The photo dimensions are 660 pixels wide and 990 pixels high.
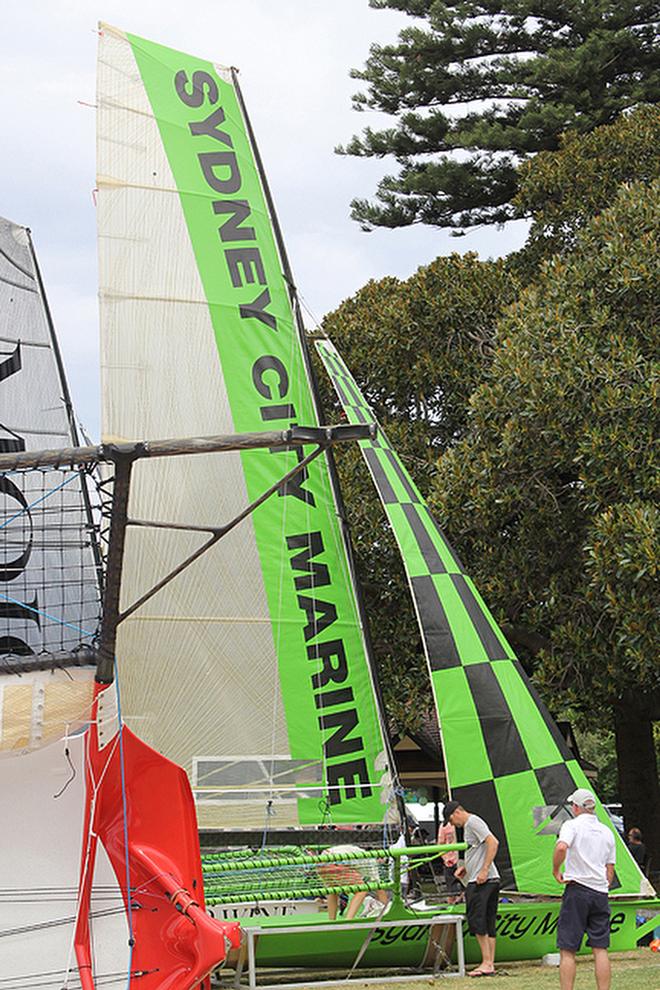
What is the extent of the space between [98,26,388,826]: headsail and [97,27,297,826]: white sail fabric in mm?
13

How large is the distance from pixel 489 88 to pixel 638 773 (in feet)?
36.6

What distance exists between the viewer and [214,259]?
42.5 ft

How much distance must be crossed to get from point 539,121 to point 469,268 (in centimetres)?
293

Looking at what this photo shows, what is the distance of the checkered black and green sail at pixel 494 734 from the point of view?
35.5ft

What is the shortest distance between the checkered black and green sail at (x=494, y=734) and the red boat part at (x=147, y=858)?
3.75 m

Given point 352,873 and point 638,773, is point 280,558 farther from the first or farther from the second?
point 638,773

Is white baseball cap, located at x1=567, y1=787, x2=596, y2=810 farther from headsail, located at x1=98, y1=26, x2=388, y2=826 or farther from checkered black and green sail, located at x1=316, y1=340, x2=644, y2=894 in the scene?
headsail, located at x1=98, y1=26, x2=388, y2=826

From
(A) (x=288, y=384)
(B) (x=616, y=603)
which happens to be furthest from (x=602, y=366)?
(A) (x=288, y=384)

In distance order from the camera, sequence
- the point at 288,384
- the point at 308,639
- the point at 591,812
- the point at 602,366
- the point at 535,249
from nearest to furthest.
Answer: the point at 591,812
the point at 308,639
the point at 288,384
the point at 602,366
the point at 535,249

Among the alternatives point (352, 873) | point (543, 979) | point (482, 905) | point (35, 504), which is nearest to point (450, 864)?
point (482, 905)

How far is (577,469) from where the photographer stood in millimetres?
Result: 16531

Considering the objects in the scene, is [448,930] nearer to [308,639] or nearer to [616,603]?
[308,639]

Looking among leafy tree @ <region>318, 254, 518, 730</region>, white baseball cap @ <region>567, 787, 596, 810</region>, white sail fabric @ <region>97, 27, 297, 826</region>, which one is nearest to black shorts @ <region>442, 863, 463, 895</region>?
white sail fabric @ <region>97, 27, 297, 826</region>

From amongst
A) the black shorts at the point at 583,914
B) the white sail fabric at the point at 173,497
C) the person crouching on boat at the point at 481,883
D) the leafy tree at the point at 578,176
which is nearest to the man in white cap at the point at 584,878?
the black shorts at the point at 583,914
